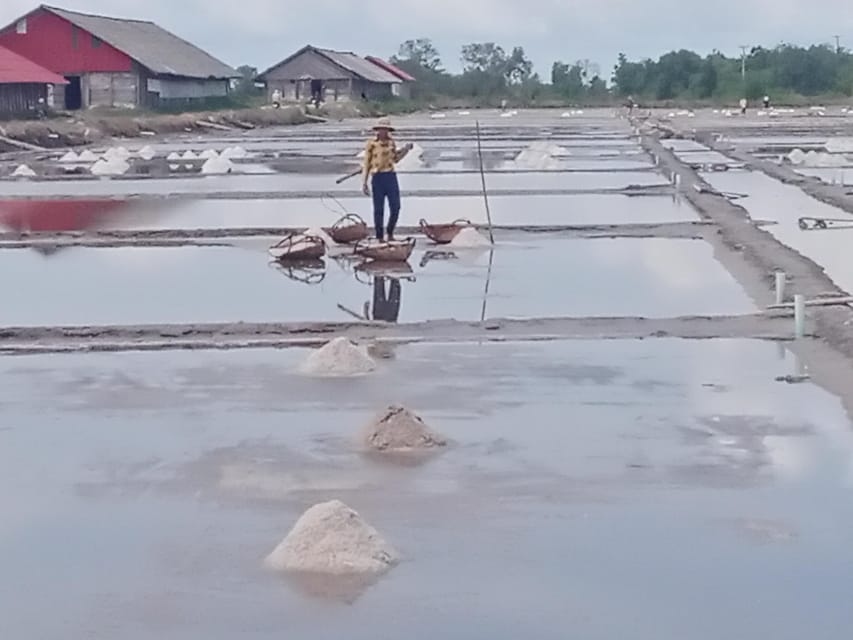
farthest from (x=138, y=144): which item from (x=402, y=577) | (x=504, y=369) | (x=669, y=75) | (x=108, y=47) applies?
(x=669, y=75)

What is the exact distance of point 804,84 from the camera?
10356cm

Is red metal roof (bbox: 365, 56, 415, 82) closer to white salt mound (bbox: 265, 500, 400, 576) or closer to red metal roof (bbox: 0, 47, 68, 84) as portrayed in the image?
red metal roof (bbox: 0, 47, 68, 84)

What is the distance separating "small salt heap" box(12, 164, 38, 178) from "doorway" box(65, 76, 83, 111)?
108ft

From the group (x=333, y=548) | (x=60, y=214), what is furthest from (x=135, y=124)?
(x=333, y=548)

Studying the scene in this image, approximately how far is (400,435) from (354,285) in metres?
6.98

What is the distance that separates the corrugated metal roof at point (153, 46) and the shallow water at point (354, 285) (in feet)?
166

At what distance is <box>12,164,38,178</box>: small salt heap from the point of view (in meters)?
34.1

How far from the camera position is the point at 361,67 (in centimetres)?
10275

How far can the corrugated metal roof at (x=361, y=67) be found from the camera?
9624 centimetres

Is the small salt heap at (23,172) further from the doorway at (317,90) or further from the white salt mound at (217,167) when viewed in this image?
the doorway at (317,90)

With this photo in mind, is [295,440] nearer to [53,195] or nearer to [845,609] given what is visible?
[845,609]

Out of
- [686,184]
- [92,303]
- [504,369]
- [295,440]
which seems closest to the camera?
[295,440]

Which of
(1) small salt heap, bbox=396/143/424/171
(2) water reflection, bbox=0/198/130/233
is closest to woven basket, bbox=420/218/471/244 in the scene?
(2) water reflection, bbox=0/198/130/233

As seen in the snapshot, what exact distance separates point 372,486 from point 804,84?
99.7m
